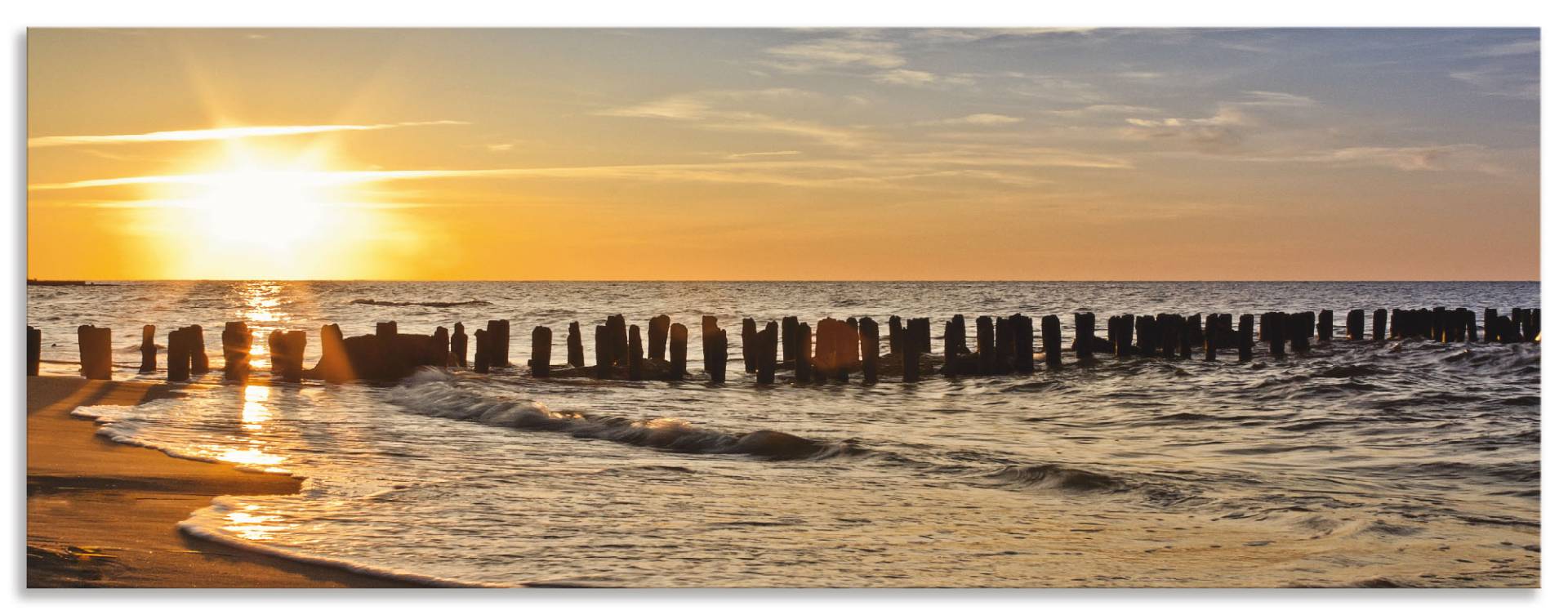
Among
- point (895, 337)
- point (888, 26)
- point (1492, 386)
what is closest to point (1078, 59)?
point (888, 26)

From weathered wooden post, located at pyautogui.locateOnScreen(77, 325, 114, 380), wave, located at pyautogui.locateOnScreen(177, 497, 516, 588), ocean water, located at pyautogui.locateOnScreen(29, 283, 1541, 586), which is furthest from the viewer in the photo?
weathered wooden post, located at pyautogui.locateOnScreen(77, 325, 114, 380)

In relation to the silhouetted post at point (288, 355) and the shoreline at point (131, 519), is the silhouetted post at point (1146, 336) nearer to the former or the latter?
the silhouetted post at point (288, 355)

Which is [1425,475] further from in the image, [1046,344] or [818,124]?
[1046,344]

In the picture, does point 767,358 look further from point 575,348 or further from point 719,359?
A: point 575,348

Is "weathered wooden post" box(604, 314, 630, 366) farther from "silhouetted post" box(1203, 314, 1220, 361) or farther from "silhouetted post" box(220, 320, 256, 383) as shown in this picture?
"silhouetted post" box(1203, 314, 1220, 361)

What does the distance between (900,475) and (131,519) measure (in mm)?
4407

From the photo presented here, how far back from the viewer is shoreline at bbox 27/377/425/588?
5691mm

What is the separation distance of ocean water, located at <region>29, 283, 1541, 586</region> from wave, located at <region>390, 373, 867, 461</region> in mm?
46

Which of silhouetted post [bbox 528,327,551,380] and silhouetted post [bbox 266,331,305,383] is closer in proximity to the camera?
silhouetted post [bbox 266,331,305,383]

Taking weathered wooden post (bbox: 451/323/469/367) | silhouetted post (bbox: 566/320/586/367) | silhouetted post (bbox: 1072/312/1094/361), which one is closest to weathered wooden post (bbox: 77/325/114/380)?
weathered wooden post (bbox: 451/323/469/367)

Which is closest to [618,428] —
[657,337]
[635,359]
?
[635,359]

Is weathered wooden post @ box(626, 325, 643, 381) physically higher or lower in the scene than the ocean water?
higher

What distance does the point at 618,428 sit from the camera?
10.9m

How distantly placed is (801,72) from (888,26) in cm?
78
